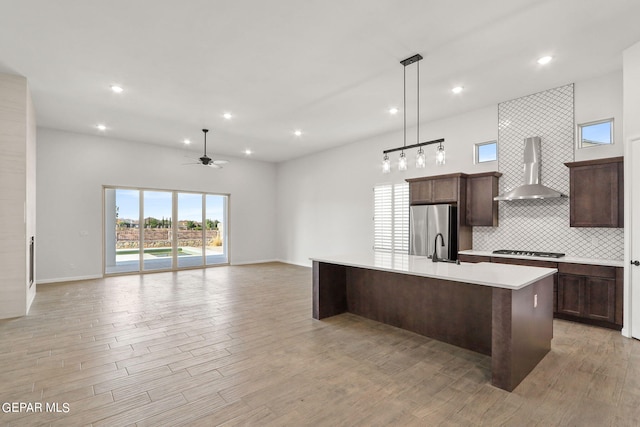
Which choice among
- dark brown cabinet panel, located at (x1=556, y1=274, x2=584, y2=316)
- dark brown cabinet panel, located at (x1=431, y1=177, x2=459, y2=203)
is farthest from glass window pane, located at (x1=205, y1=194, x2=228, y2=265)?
Answer: dark brown cabinet panel, located at (x1=556, y1=274, x2=584, y2=316)

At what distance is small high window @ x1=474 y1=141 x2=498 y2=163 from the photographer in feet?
18.4

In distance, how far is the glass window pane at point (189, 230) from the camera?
8930mm

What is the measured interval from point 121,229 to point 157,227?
0.83 metres

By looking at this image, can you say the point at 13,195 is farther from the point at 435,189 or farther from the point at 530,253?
the point at 530,253

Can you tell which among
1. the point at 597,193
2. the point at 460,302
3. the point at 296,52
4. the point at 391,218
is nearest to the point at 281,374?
the point at 460,302

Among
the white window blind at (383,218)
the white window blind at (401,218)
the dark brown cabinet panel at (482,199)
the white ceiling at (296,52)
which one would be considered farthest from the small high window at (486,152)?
the white window blind at (383,218)

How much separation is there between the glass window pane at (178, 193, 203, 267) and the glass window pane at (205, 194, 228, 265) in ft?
0.85

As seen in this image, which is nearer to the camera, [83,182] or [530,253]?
[530,253]

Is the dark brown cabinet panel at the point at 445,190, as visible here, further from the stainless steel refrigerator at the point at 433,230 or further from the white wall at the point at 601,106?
the white wall at the point at 601,106

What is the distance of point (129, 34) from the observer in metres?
3.42

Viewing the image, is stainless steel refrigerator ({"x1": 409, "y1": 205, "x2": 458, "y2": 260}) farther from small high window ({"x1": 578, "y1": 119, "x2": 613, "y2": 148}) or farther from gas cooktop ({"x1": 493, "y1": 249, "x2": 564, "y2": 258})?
small high window ({"x1": 578, "y1": 119, "x2": 613, "y2": 148})

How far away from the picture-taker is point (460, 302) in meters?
3.46

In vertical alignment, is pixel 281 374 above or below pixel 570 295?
below

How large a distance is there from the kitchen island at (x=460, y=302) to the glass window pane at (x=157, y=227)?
19.3 feet
